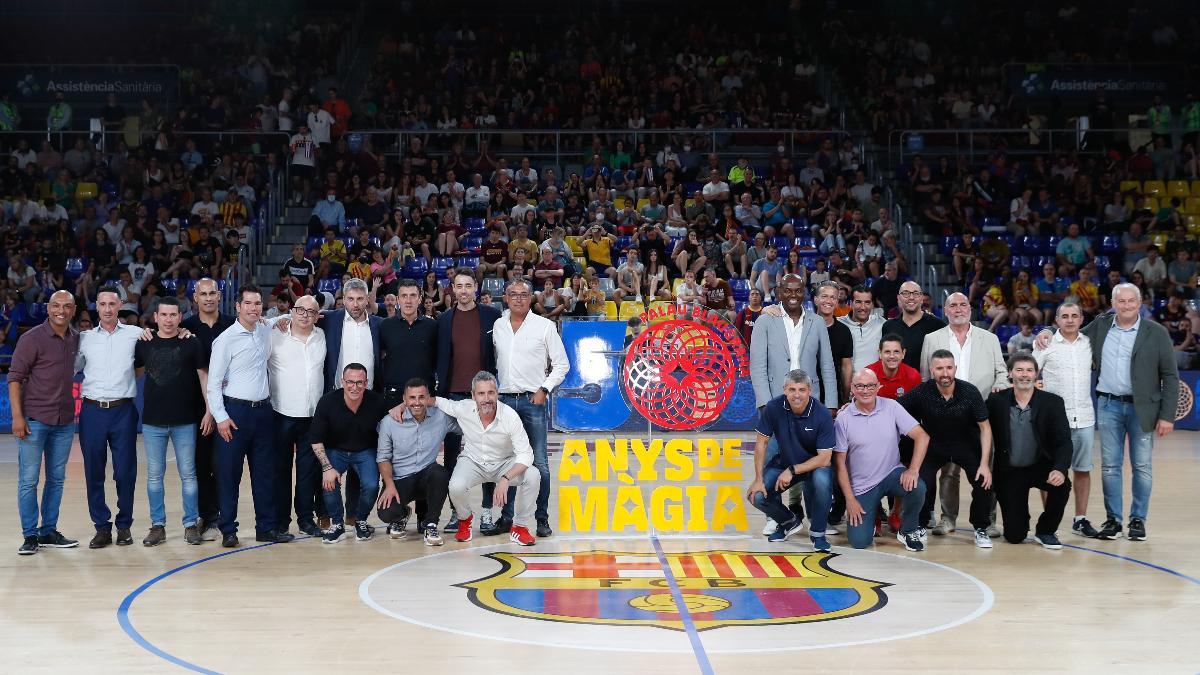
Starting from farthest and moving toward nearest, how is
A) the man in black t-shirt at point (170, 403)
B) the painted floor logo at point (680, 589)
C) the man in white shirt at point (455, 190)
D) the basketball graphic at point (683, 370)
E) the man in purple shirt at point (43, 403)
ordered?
the man in white shirt at point (455, 190)
the basketball graphic at point (683, 370)
the man in black t-shirt at point (170, 403)
the man in purple shirt at point (43, 403)
the painted floor logo at point (680, 589)

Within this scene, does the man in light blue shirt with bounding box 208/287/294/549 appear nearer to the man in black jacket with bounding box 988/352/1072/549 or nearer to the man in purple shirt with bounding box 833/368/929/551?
the man in purple shirt with bounding box 833/368/929/551

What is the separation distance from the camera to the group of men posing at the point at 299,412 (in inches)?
345

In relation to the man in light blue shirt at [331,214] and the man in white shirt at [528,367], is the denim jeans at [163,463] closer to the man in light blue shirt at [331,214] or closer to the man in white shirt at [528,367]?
the man in white shirt at [528,367]

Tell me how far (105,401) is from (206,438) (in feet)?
2.48

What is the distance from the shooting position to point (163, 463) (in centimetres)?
896

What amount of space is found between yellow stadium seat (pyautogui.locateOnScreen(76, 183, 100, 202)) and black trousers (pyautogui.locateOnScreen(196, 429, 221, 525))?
13264 mm

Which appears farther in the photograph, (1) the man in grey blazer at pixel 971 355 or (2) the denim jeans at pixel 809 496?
(1) the man in grey blazer at pixel 971 355

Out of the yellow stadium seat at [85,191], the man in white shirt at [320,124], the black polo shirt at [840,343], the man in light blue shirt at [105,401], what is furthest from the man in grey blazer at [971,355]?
the yellow stadium seat at [85,191]

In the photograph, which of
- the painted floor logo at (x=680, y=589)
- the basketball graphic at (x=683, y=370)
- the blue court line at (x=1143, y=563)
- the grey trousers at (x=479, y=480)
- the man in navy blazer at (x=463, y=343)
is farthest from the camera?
the basketball graphic at (x=683, y=370)

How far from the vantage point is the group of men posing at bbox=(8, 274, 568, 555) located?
345 inches

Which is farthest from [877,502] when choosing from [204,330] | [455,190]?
[455,190]

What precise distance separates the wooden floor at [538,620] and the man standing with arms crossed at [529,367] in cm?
58

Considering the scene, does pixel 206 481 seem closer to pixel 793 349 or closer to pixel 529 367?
pixel 529 367

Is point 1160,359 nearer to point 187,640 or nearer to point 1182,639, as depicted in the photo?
point 1182,639
